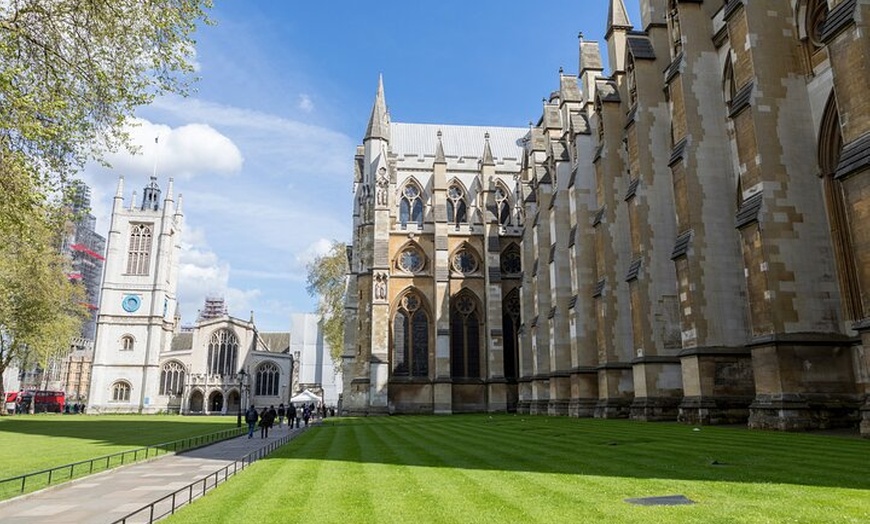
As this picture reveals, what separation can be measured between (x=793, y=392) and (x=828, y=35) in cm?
770

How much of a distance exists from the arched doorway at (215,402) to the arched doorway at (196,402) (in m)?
1.22

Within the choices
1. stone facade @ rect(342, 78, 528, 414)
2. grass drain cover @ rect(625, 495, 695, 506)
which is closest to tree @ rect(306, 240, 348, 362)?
stone facade @ rect(342, 78, 528, 414)


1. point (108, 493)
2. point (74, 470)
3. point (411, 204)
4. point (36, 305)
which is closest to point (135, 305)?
point (36, 305)

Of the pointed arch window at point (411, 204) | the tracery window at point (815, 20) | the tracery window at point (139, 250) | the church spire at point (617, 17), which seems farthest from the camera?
the tracery window at point (139, 250)

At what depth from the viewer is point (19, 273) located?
38.4m

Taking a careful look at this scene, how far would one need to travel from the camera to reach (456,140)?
51.8m

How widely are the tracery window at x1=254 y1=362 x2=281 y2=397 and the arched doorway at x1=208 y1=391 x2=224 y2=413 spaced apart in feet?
12.3

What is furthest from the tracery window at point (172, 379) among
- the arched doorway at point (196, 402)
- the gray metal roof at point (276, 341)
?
the gray metal roof at point (276, 341)

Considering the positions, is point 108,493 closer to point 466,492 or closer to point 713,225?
point 466,492

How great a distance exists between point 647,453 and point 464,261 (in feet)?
104

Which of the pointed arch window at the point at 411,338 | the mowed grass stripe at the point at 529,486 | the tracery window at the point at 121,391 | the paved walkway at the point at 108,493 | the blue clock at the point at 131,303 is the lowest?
the paved walkway at the point at 108,493

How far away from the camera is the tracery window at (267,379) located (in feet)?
211

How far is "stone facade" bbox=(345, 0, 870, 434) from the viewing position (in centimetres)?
1310

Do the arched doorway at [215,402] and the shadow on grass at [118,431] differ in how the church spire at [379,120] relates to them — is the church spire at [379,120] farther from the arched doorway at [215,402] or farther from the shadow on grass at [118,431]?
the arched doorway at [215,402]
